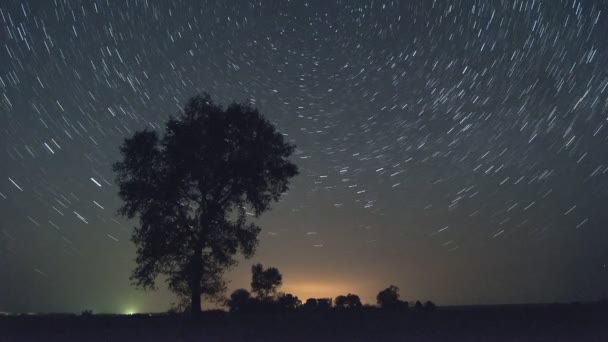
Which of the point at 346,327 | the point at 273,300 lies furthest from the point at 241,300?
the point at 346,327

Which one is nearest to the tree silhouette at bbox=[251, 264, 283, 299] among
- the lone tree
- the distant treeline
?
the distant treeline

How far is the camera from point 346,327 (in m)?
19.1

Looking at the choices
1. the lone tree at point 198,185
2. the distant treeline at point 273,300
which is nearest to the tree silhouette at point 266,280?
the distant treeline at point 273,300

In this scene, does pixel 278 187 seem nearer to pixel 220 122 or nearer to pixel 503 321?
pixel 220 122

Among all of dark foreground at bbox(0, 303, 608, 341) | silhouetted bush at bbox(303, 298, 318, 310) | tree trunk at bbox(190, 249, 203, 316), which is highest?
silhouetted bush at bbox(303, 298, 318, 310)

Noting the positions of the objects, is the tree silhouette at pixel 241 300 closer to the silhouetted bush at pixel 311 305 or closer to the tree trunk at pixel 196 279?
the silhouetted bush at pixel 311 305

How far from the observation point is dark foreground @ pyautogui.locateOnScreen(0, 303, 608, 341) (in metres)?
16.8

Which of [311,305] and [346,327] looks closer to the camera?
[346,327]

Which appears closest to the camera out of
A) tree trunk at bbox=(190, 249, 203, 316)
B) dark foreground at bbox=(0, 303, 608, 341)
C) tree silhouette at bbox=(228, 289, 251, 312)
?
dark foreground at bbox=(0, 303, 608, 341)

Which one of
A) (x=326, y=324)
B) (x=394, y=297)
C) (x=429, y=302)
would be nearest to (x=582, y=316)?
(x=326, y=324)

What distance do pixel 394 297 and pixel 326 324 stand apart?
2163 centimetres

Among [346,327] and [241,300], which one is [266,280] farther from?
[346,327]

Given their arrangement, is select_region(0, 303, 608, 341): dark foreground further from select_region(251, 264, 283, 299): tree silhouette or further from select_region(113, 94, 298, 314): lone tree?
select_region(251, 264, 283, 299): tree silhouette

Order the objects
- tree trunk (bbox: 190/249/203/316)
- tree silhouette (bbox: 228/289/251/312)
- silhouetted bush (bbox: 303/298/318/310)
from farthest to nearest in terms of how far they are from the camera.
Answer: tree silhouette (bbox: 228/289/251/312) < silhouetted bush (bbox: 303/298/318/310) < tree trunk (bbox: 190/249/203/316)
